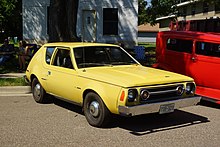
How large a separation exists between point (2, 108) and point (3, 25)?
3247 centimetres

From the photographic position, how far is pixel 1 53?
14758 mm

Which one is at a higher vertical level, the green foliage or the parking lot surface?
the green foliage

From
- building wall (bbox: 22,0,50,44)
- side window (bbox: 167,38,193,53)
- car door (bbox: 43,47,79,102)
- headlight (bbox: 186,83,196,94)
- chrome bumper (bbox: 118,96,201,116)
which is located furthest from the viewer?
building wall (bbox: 22,0,50,44)

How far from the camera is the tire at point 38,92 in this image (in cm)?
823

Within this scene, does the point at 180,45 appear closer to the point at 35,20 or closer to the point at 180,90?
the point at 180,90

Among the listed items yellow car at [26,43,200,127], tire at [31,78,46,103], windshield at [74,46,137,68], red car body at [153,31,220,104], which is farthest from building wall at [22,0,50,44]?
windshield at [74,46,137,68]

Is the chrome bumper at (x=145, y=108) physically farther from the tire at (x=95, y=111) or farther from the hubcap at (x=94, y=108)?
the hubcap at (x=94, y=108)

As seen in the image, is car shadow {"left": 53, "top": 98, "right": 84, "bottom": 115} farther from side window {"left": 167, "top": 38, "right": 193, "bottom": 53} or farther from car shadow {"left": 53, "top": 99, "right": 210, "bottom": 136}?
side window {"left": 167, "top": 38, "right": 193, "bottom": 53}

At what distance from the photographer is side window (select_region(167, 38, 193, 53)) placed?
9.03m

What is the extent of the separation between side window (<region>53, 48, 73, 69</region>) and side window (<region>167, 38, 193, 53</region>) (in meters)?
3.36

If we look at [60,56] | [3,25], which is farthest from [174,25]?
[3,25]

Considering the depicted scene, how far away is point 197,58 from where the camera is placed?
8742mm

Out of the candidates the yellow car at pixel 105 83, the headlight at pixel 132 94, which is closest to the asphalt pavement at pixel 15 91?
the yellow car at pixel 105 83

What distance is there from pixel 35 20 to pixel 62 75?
47.2 feet
